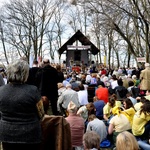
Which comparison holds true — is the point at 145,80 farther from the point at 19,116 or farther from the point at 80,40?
the point at 80,40

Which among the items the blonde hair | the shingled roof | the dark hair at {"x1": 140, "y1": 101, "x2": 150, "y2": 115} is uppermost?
the shingled roof

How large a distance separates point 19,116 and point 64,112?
6444 millimetres

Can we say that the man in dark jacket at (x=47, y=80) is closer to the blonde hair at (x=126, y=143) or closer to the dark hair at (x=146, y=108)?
the dark hair at (x=146, y=108)

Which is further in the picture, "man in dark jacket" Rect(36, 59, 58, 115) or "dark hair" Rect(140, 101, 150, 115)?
"man in dark jacket" Rect(36, 59, 58, 115)

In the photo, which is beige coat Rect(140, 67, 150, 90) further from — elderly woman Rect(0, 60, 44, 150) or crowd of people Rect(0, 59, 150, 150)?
elderly woman Rect(0, 60, 44, 150)

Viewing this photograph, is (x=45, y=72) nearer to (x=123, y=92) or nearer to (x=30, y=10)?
(x=123, y=92)

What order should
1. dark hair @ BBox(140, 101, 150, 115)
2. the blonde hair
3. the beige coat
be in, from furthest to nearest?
the beige coat, dark hair @ BBox(140, 101, 150, 115), the blonde hair

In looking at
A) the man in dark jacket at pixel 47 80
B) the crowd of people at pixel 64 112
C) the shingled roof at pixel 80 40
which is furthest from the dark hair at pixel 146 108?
the shingled roof at pixel 80 40

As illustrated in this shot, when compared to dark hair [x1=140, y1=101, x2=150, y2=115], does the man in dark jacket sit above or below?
above

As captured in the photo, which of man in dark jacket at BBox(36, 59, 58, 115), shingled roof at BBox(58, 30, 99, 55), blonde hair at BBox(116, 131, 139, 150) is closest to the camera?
blonde hair at BBox(116, 131, 139, 150)

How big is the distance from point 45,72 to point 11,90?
12.8ft

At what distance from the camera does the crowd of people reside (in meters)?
3.05

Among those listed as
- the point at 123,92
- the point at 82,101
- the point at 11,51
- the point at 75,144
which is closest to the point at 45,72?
the point at 75,144

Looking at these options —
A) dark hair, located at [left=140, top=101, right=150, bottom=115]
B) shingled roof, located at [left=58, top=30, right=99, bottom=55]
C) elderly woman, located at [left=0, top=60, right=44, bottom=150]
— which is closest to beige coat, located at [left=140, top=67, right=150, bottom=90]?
dark hair, located at [left=140, top=101, right=150, bottom=115]
